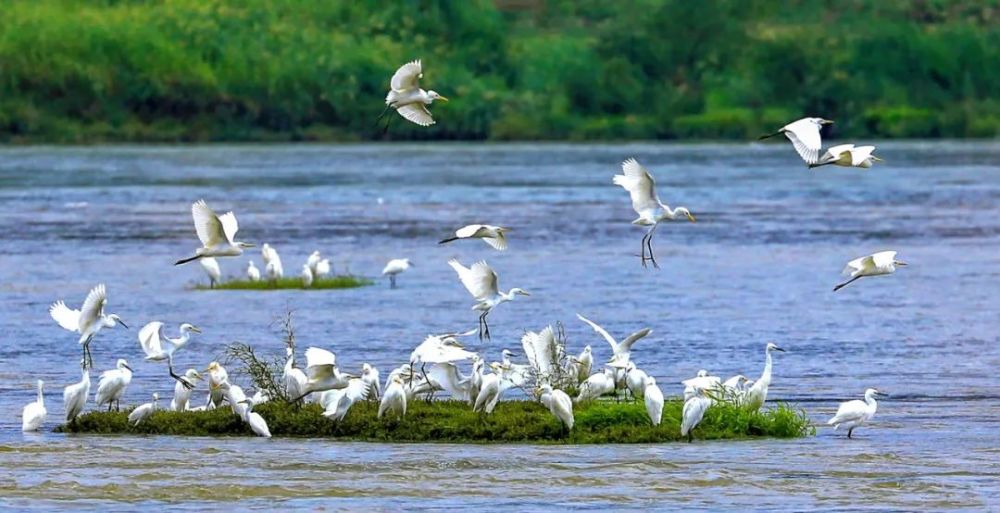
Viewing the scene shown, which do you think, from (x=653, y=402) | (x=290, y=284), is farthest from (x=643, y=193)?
(x=290, y=284)

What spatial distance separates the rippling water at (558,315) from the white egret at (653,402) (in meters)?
0.28

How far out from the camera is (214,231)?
66.8 ft

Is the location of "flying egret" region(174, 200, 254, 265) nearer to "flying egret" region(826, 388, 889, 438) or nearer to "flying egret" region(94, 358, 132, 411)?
"flying egret" region(94, 358, 132, 411)

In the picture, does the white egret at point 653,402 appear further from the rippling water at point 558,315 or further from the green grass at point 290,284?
the green grass at point 290,284

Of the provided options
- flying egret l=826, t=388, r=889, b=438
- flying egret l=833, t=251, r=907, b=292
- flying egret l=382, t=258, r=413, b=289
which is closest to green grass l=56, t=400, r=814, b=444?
flying egret l=826, t=388, r=889, b=438

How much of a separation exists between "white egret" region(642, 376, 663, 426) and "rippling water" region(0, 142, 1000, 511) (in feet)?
0.93

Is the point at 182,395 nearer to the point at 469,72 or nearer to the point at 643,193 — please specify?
the point at 643,193

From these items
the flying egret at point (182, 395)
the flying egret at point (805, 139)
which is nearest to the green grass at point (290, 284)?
the flying egret at point (182, 395)

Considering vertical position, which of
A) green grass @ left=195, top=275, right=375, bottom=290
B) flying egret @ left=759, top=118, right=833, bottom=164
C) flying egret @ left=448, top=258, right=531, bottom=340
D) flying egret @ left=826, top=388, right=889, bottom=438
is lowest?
green grass @ left=195, top=275, right=375, bottom=290

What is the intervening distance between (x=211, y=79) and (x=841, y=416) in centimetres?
8933

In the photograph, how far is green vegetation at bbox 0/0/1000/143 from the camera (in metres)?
105

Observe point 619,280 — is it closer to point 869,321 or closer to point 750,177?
point 869,321

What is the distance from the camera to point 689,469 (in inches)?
675

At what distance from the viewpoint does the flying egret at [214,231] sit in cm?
2027
